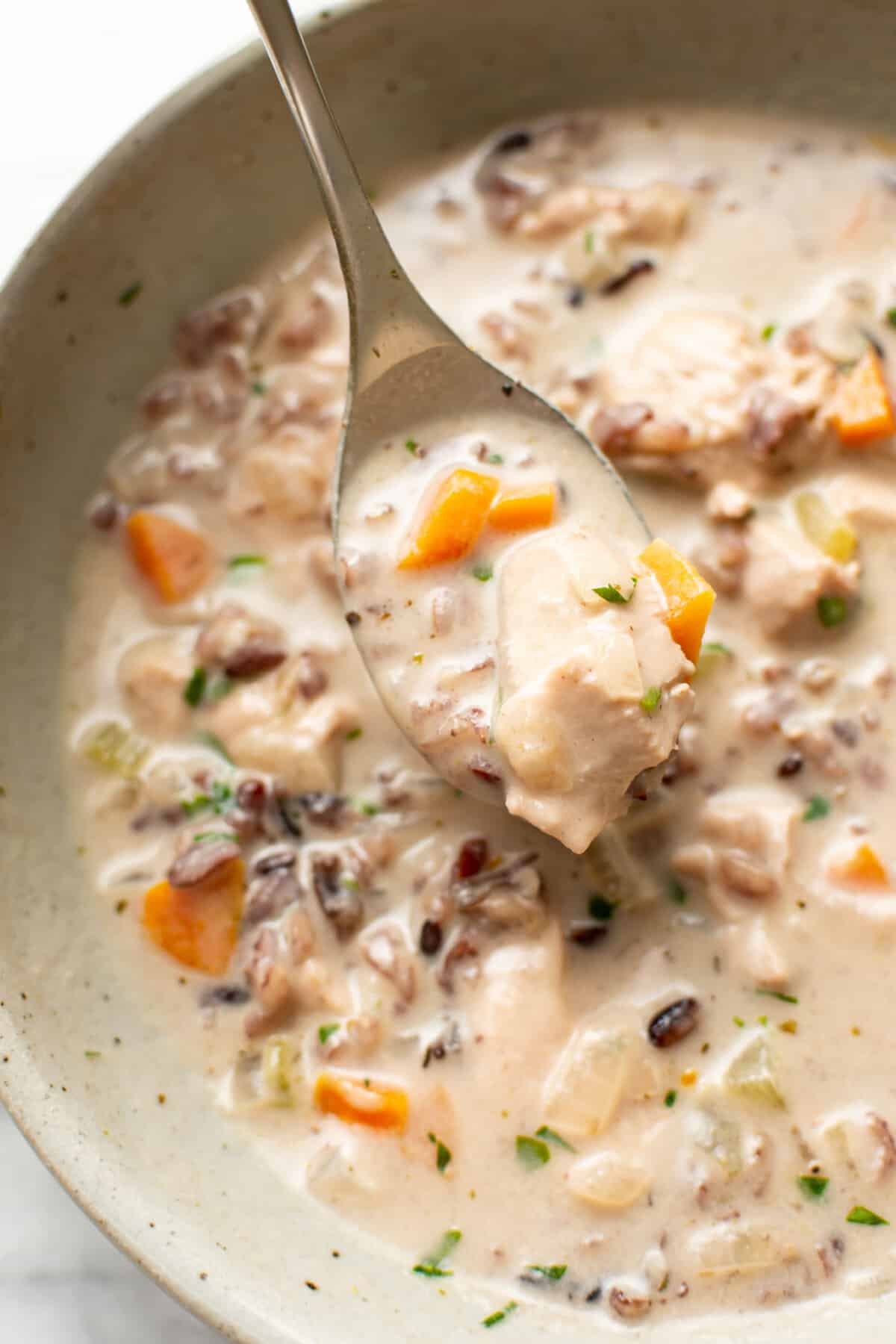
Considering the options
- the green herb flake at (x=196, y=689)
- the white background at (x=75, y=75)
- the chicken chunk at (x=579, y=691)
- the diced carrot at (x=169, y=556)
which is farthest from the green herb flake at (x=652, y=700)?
the white background at (x=75, y=75)

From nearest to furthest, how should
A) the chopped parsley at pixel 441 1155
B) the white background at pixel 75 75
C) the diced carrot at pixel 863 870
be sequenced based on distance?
the chopped parsley at pixel 441 1155, the diced carrot at pixel 863 870, the white background at pixel 75 75

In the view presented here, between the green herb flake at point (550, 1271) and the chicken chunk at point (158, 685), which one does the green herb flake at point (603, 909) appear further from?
the chicken chunk at point (158, 685)

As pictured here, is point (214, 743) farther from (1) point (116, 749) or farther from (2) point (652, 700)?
(2) point (652, 700)

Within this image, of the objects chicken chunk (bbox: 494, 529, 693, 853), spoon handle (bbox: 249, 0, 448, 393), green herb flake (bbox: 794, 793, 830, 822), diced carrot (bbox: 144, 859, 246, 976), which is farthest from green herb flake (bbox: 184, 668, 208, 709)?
green herb flake (bbox: 794, 793, 830, 822)

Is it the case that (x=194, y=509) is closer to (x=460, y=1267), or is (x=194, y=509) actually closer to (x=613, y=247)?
(x=613, y=247)

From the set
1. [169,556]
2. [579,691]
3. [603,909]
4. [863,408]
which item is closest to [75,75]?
[169,556]

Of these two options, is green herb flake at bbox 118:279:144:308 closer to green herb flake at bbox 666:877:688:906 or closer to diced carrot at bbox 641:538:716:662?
diced carrot at bbox 641:538:716:662
